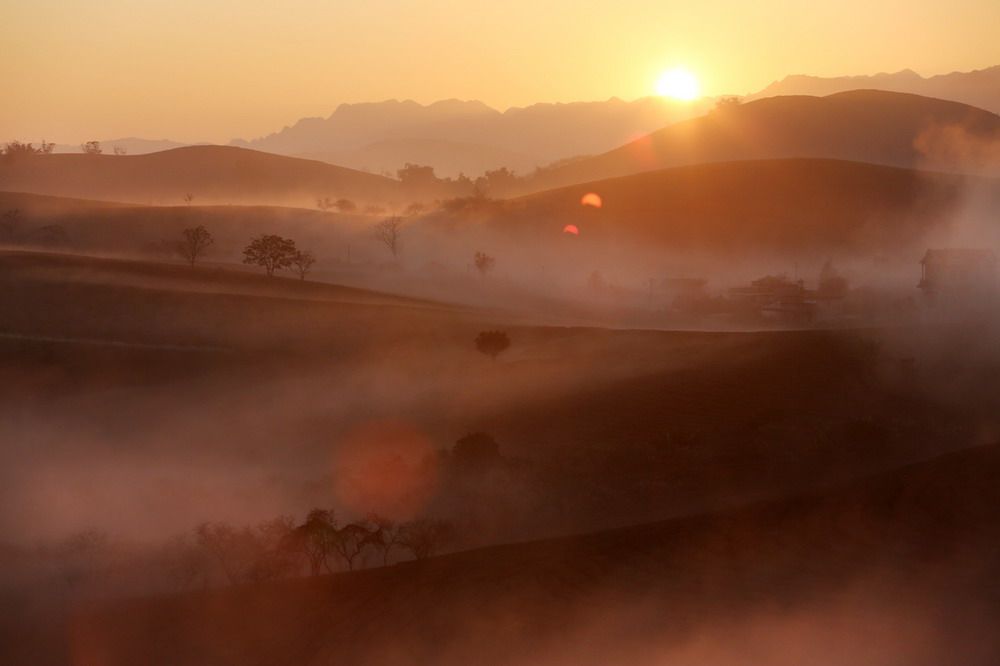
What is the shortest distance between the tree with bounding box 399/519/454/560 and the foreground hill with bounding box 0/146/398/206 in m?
139

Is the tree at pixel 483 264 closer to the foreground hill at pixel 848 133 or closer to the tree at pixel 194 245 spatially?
the tree at pixel 194 245

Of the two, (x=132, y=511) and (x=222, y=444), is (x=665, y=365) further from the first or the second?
(x=132, y=511)

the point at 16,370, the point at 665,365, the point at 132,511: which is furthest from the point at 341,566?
the point at 16,370

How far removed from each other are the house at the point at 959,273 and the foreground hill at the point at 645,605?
3735cm

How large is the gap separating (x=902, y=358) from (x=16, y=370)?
3575 cm

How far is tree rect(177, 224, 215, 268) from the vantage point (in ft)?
266

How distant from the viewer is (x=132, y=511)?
95.6 feet

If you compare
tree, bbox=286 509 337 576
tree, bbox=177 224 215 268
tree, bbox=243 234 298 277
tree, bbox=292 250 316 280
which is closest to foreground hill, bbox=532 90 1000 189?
tree, bbox=292 250 316 280

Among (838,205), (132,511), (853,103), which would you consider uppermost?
(853,103)

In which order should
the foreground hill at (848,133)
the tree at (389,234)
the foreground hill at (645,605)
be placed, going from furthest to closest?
the foreground hill at (848,133) < the tree at (389,234) < the foreground hill at (645,605)

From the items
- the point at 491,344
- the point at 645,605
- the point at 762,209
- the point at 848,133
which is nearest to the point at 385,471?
the point at 645,605

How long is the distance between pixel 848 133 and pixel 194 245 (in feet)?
412

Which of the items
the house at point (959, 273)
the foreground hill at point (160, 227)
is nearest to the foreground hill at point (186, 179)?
the foreground hill at point (160, 227)

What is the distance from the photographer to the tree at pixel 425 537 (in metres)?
25.2
